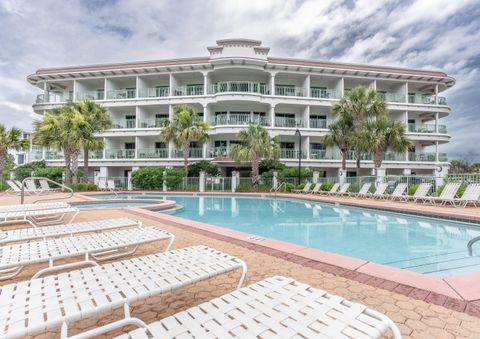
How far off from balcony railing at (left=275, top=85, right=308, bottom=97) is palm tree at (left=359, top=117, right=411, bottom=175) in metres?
8.63

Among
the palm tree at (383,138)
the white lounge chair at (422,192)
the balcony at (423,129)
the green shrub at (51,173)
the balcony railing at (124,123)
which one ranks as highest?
the balcony railing at (124,123)

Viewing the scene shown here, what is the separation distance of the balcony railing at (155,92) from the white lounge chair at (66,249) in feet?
80.3

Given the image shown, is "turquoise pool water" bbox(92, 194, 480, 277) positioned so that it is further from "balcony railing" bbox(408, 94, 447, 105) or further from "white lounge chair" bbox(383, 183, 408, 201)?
"balcony railing" bbox(408, 94, 447, 105)

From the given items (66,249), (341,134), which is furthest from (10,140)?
(341,134)

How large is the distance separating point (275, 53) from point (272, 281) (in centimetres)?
3239

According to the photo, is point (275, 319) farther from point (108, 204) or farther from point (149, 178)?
point (149, 178)

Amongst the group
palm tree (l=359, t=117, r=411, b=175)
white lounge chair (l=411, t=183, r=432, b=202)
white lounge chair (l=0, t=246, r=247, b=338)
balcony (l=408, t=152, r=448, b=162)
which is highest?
palm tree (l=359, t=117, r=411, b=175)

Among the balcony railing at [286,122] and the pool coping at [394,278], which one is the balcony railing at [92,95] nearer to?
the balcony railing at [286,122]

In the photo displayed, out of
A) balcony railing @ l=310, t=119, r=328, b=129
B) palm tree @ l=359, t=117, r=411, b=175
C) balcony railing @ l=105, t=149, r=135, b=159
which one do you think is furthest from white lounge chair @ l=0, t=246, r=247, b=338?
balcony railing @ l=105, t=149, r=135, b=159

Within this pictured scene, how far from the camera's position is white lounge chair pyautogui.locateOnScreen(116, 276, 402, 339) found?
1349mm

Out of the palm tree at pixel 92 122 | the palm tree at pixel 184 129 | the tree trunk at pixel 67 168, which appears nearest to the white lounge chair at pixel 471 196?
the palm tree at pixel 184 129

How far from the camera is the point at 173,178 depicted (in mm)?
21812

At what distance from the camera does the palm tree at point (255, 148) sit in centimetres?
2019

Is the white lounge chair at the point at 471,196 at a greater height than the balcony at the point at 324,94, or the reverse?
the balcony at the point at 324,94
